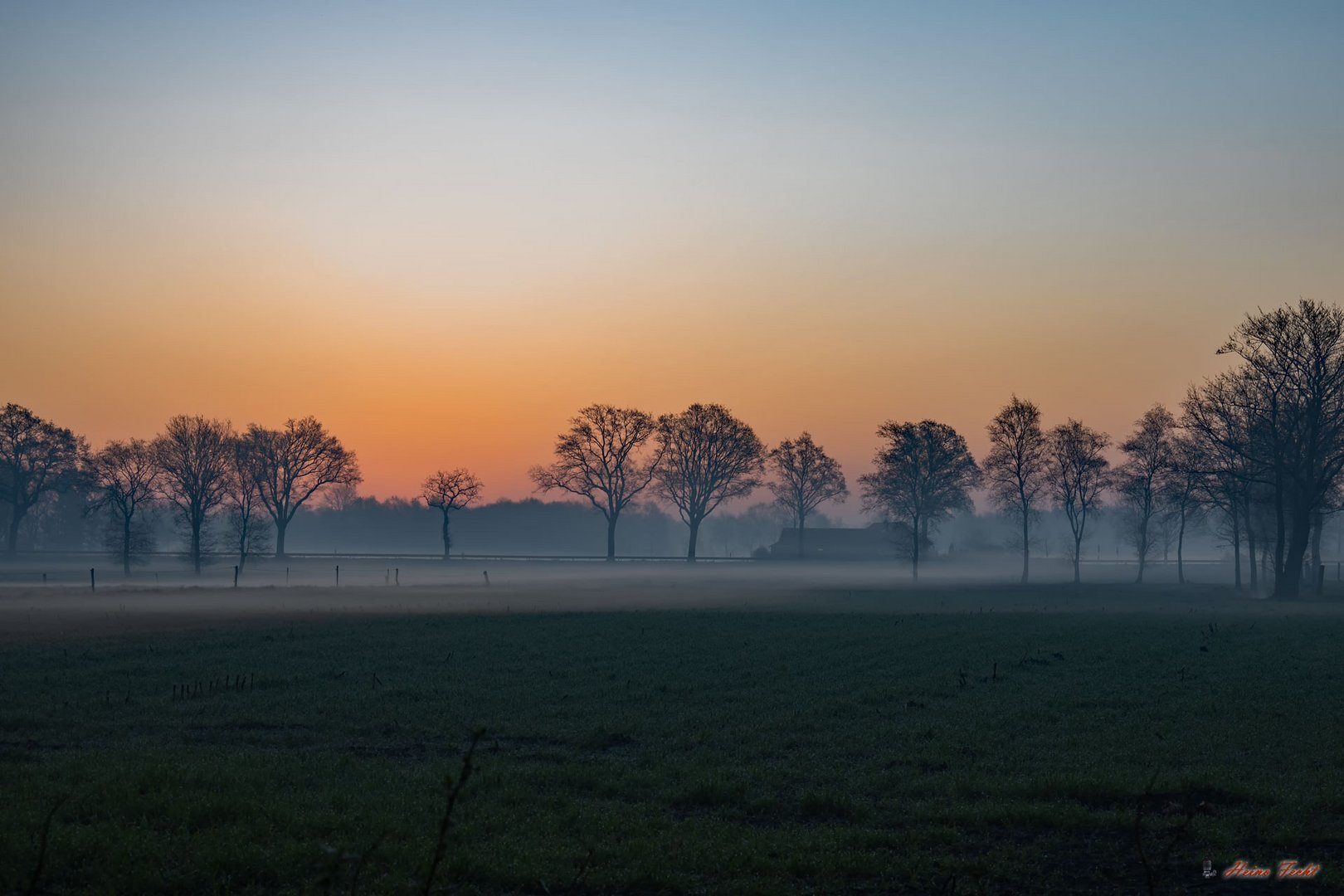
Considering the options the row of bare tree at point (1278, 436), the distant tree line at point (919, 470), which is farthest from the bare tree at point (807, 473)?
the row of bare tree at point (1278, 436)

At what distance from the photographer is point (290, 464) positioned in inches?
4331

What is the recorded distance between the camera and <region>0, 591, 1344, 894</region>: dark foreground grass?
35.6 feet

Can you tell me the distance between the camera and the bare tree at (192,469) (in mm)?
93312

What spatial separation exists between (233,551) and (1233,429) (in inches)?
3660

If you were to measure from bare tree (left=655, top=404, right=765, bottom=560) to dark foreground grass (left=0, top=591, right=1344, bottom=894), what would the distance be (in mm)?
80748

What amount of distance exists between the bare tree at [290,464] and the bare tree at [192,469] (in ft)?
29.7

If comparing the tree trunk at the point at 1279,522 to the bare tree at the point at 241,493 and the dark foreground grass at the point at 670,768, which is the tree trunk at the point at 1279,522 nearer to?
the dark foreground grass at the point at 670,768

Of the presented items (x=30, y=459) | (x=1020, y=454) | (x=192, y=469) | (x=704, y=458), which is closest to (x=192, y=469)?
(x=192, y=469)

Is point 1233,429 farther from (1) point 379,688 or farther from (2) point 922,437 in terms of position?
(1) point 379,688

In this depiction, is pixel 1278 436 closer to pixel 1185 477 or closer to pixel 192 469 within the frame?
pixel 1185 477

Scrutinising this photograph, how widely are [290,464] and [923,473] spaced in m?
68.7

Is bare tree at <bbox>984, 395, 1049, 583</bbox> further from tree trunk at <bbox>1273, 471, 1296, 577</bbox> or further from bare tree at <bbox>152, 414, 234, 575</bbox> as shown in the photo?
bare tree at <bbox>152, 414, 234, 575</bbox>

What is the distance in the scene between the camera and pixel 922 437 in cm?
9331

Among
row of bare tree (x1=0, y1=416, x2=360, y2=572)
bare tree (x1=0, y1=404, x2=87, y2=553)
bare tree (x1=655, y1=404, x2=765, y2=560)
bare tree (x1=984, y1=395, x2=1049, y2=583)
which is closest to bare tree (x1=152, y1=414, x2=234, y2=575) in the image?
row of bare tree (x1=0, y1=416, x2=360, y2=572)
